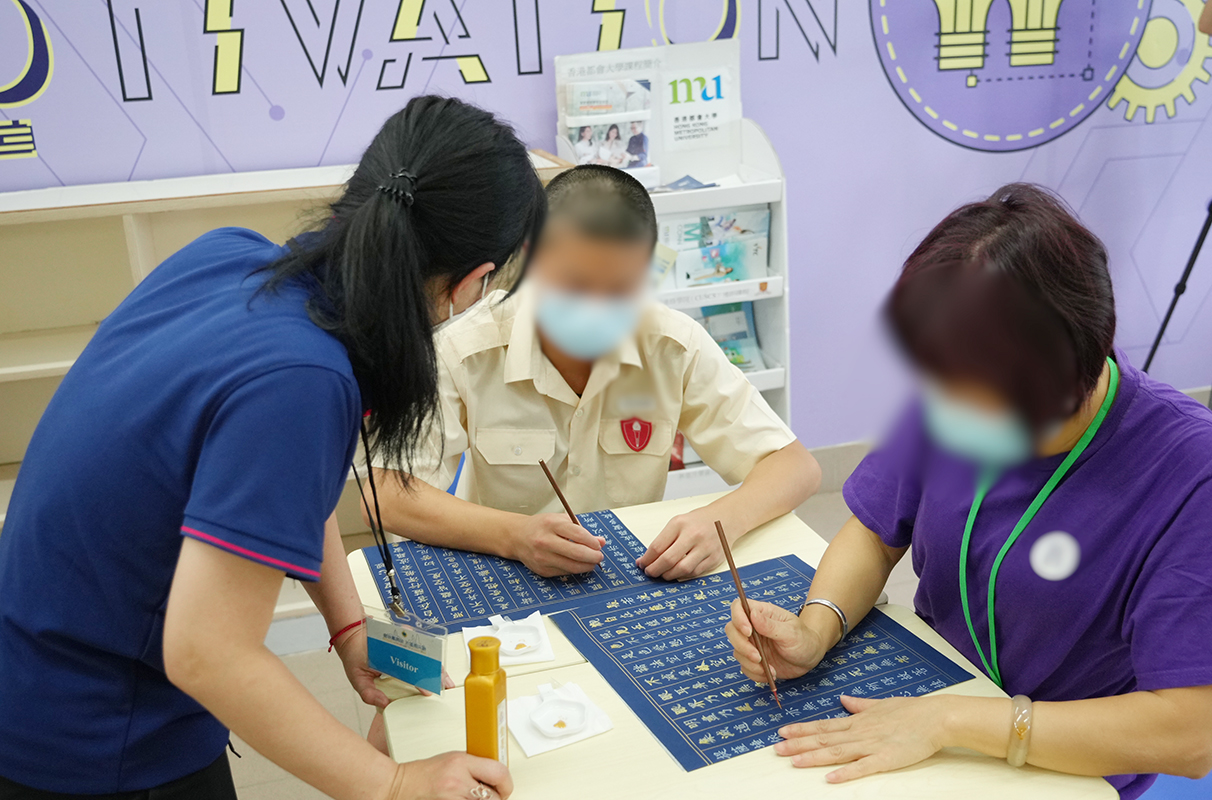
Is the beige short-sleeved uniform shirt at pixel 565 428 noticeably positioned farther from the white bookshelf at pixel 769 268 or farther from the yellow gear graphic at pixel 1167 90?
the yellow gear graphic at pixel 1167 90

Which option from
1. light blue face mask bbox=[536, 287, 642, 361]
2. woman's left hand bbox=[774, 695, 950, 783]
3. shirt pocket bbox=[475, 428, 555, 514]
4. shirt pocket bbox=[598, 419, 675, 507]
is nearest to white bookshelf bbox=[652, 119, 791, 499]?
shirt pocket bbox=[598, 419, 675, 507]

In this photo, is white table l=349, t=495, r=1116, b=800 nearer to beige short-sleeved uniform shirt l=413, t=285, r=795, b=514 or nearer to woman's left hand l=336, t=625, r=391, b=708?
woman's left hand l=336, t=625, r=391, b=708

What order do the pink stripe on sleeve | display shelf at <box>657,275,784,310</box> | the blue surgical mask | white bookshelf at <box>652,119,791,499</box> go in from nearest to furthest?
the blue surgical mask → display shelf at <box>657,275,784,310</box> → the pink stripe on sleeve → white bookshelf at <box>652,119,791,499</box>

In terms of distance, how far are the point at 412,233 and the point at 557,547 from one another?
2.43ft

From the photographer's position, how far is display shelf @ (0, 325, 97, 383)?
7.45 ft

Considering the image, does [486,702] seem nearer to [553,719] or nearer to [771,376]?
[553,719]

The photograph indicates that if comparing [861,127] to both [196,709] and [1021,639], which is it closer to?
[1021,639]

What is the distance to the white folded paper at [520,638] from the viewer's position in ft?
3.92

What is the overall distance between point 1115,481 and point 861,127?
2.44 meters

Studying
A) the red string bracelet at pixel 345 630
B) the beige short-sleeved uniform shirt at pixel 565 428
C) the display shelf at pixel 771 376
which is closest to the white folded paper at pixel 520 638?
the red string bracelet at pixel 345 630

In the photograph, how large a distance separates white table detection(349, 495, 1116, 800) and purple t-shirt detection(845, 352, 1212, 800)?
0.10 meters

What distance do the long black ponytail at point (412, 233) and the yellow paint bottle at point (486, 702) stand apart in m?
0.26

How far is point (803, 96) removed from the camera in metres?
3.06

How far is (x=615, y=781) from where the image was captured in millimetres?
964
